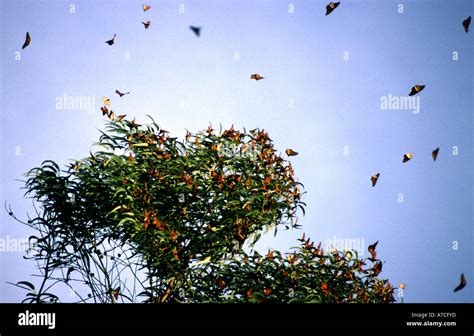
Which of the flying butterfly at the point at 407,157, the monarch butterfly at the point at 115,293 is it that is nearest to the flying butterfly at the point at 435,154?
the flying butterfly at the point at 407,157

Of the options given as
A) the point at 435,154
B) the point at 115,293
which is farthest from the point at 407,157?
the point at 115,293

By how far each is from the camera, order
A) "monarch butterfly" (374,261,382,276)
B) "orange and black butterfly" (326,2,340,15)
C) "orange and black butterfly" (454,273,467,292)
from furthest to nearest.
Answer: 1. "orange and black butterfly" (326,2,340,15)
2. "monarch butterfly" (374,261,382,276)
3. "orange and black butterfly" (454,273,467,292)

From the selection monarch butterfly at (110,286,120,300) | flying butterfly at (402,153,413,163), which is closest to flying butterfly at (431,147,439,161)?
flying butterfly at (402,153,413,163)

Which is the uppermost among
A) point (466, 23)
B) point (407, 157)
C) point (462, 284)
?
point (466, 23)

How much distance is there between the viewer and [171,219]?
217 inches

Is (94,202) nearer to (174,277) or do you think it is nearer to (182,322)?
(174,277)

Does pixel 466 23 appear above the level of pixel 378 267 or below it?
above

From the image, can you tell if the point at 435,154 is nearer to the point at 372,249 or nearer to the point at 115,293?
the point at 372,249

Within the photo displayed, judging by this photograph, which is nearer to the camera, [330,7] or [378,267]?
[378,267]

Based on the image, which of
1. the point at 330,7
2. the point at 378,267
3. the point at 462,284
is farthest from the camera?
the point at 330,7

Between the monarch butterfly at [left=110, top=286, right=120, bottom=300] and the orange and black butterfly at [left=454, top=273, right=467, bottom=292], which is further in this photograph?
the monarch butterfly at [left=110, top=286, right=120, bottom=300]

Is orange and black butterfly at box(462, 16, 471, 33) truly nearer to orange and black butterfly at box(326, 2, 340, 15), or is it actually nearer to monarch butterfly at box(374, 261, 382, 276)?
orange and black butterfly at box(326, 2, 340, 15)

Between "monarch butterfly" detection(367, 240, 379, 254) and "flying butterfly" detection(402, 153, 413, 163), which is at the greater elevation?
"flying butterfly" detection(402, 153, 413, 163)

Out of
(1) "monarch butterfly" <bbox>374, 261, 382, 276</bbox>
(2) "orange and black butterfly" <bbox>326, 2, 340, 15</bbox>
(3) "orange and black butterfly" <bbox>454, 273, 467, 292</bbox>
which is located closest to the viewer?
(3) "orange and black butterfly" <bbox>454, 273, 467, 292</bbox>
